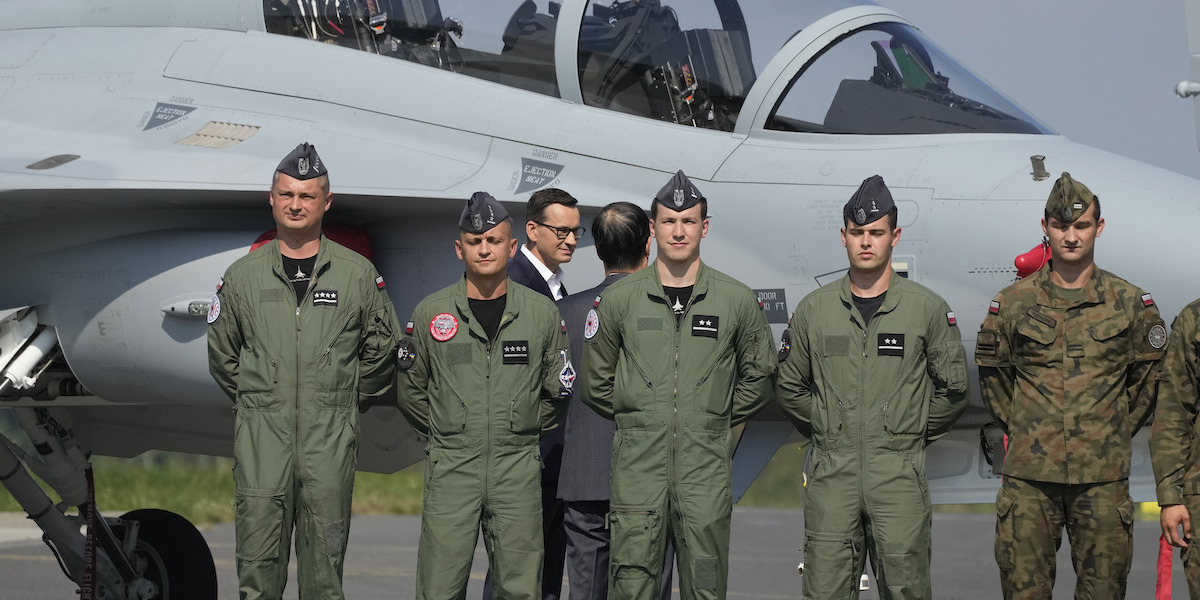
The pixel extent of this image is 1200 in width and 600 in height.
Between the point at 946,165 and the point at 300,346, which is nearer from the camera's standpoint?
the point at 300,346

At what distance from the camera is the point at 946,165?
17.0ft

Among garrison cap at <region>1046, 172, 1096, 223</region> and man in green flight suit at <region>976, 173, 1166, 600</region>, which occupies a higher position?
garrison cap at <region>1046, 172, 1096, 223</region>

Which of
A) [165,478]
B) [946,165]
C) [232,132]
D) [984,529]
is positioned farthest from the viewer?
[165,478]

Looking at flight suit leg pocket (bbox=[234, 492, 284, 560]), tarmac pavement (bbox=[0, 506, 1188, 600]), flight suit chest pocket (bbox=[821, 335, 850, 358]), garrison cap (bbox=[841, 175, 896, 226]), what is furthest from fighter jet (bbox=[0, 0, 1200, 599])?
tarmac pavement (bbox=[0, 506, 1188, 600])

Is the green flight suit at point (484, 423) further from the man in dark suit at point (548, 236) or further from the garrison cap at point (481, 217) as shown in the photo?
the man in dark suit at point (548, 236)

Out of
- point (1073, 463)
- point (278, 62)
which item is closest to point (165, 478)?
point (278, 62)

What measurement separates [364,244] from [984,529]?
10.5 meters

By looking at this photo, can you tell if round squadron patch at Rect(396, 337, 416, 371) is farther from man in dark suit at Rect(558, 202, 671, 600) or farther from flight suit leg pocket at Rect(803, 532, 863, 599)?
flight suit leg pocket at Rect(803, 532, 863, 599)

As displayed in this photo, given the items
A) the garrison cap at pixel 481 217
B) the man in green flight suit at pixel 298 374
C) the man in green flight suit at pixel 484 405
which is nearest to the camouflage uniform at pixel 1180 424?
the man in green flight suit at pixel 484 405

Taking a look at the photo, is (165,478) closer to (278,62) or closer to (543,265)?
(278,62)

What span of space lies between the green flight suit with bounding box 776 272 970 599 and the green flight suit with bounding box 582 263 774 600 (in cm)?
25

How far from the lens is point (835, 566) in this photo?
4.28 m

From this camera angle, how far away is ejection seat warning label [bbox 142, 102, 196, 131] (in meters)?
6.40

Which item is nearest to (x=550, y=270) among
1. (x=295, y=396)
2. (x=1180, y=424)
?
(x=295, y=396)
